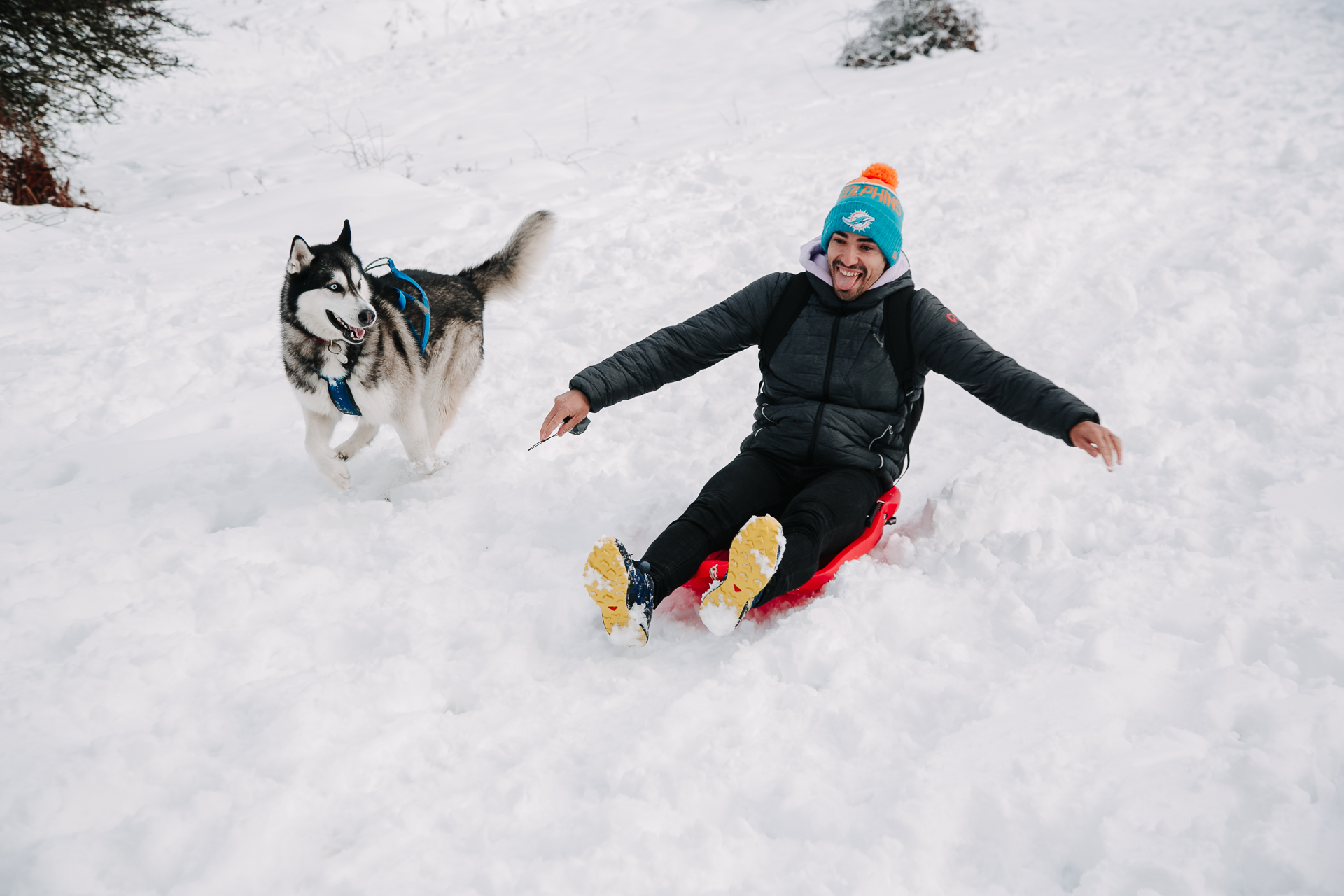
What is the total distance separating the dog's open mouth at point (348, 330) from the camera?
9.98 feet

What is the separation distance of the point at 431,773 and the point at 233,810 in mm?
440

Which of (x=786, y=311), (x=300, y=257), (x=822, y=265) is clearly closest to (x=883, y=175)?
(x=822, y=265)

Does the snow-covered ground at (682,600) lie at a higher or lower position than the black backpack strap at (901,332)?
lower

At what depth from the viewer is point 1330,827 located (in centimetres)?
151

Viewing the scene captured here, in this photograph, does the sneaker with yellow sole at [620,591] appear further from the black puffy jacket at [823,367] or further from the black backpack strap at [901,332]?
the black backpack strap at [901,332]

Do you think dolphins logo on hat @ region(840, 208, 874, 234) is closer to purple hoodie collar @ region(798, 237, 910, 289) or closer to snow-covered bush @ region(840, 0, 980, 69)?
purple hoodie collar @ region(798, 237, 910, 289)

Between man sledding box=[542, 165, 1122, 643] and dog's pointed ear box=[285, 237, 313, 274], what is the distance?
129cm

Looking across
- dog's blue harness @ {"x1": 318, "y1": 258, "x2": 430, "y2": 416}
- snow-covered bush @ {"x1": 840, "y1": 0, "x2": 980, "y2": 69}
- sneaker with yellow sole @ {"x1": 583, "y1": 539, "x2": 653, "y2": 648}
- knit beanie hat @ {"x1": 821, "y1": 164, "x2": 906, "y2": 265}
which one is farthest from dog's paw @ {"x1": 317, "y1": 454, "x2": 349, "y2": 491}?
snow-covered bush @ {"x1": 840, "y1": 0, "x2": 980, "y2": 69}

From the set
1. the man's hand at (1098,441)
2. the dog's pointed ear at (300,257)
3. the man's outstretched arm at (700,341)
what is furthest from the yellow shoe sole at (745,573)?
the dog's pointed ear at (300,257)

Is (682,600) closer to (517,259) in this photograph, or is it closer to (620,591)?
(620,591)

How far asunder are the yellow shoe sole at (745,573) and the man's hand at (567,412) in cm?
72

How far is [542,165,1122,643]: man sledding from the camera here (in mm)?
2373

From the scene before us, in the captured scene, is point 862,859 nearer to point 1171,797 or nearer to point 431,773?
point 1171,797

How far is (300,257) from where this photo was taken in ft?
9.76
